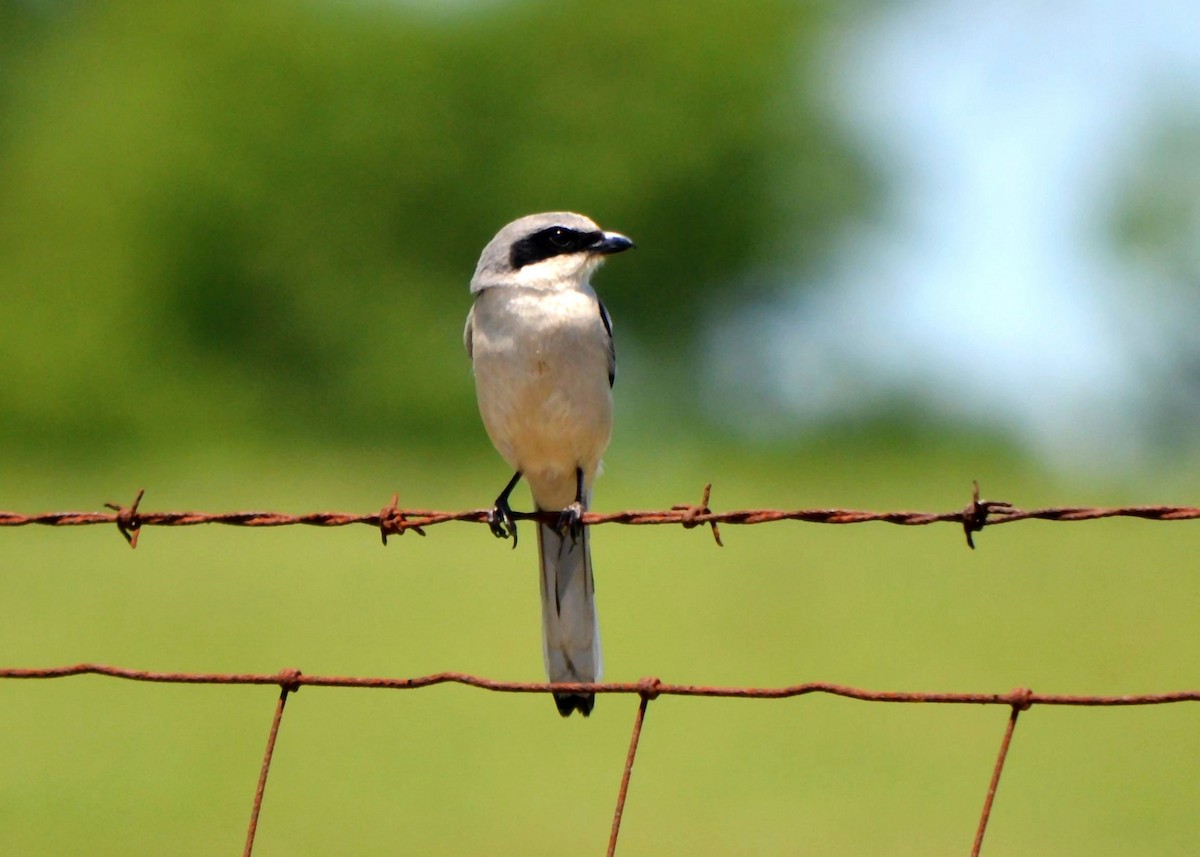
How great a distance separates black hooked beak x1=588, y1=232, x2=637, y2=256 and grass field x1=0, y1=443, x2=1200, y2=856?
11290mm

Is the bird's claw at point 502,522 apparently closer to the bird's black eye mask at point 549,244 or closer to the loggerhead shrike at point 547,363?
the loggerhead shrike at point 547,363

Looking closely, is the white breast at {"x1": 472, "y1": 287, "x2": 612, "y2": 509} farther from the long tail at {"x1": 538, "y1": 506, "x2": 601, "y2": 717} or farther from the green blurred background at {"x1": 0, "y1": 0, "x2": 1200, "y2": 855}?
the green blurred background at {"x1": 0, "y1": 0, "x2": 1200, "y2": 855}

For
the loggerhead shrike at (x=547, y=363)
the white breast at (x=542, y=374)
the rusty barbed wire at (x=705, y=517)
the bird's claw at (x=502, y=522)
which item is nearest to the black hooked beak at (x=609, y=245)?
the loggerhead shrike at (x=547, y=363)

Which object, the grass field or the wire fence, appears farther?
the grass field

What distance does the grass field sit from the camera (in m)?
18.1

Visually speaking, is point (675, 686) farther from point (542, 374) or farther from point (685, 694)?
point (542, 374)

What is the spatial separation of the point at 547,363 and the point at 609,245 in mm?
681

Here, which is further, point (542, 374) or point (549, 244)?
point (549, 244)

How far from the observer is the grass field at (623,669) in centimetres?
1811

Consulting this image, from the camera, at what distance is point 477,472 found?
119ft

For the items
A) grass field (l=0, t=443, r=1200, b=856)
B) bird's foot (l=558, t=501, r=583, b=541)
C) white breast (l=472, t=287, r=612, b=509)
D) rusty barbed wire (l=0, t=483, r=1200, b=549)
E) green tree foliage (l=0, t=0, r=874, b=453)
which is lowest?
rusty barbed wire (l=0, t=483, r=1200, b=549)

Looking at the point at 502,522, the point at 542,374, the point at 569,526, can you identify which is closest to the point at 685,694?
the point at 569,526

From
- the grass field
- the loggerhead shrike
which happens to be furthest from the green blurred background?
the loggerhead shrike

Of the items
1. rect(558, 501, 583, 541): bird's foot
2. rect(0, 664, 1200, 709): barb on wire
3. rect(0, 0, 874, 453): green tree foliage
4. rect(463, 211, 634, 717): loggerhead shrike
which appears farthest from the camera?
rect(0, 0, 874, 453): green tree foliage
